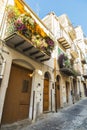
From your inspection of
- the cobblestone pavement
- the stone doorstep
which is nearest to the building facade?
the stone doorstep

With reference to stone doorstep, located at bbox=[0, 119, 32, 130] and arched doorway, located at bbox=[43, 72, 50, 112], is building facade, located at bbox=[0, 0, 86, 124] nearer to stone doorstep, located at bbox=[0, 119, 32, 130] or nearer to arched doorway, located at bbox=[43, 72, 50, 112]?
arched doorway, located at bbox=[43, 72, 50, 112]

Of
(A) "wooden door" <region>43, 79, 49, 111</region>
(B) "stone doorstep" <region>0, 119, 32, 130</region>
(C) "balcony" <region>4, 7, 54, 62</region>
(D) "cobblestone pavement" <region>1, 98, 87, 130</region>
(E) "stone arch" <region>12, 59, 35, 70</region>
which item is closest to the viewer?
(B) "stone doorstep" <region>0, 119, 32, 130</region>

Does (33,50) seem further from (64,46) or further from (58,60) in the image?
(64,46)

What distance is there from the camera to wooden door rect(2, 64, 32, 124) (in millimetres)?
4857

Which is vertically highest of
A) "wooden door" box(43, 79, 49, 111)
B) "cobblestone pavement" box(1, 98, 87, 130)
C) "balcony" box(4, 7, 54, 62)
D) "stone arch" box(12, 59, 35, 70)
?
"balcony" box(4, 7, 54, 62)

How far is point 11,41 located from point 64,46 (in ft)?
28.1

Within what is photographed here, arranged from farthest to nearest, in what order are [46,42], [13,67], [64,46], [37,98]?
[64,46] < [46,42] < [37,98] < [13,67]

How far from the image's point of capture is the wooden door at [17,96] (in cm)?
486

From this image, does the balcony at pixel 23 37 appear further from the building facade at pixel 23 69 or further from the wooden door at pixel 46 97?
the wooden door at pixel 46 97

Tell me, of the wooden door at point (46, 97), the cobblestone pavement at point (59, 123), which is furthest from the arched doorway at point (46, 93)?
the cobblestone pavement at point (59, 123)

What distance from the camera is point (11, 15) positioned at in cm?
545

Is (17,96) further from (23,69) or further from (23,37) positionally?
(23,37)

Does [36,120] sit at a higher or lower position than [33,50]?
lower

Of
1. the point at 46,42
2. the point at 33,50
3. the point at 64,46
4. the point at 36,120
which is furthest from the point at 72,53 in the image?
the point at 36,120
